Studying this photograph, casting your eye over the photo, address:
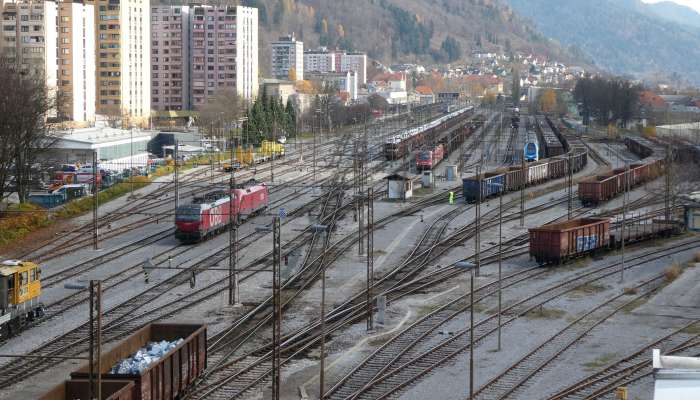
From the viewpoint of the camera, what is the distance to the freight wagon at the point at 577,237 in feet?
125

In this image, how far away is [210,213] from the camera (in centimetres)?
4100

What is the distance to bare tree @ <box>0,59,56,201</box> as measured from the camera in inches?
1854

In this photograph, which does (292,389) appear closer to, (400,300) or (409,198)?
(400,300)

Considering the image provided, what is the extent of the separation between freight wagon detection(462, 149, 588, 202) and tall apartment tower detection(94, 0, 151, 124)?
2190 inches

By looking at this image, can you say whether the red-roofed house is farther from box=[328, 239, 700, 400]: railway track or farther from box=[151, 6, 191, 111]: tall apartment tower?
box=[328, 239, 700, 400]: railway track

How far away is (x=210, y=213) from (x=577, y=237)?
14.0 metres

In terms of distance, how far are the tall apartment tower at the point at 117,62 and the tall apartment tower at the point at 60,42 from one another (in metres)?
6.66

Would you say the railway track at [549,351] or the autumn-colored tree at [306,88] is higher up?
the autumn-colored tree at [306,88]

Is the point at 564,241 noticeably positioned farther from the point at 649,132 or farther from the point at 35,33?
the point at 35,33

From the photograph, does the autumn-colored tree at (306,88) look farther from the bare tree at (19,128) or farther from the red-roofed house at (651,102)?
the bare tree at (19,128)

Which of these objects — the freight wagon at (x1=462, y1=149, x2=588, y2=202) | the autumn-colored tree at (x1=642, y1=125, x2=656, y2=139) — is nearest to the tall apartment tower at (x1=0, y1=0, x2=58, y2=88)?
the freight wagon at (x1=462, y1=149, x2=588, y2=202)

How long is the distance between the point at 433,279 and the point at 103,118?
258 feet

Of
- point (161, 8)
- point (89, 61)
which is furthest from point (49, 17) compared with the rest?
point (161, 8)

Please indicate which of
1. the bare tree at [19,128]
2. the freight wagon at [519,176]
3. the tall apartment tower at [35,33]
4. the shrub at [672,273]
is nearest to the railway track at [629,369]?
the shrub at [672,273]
